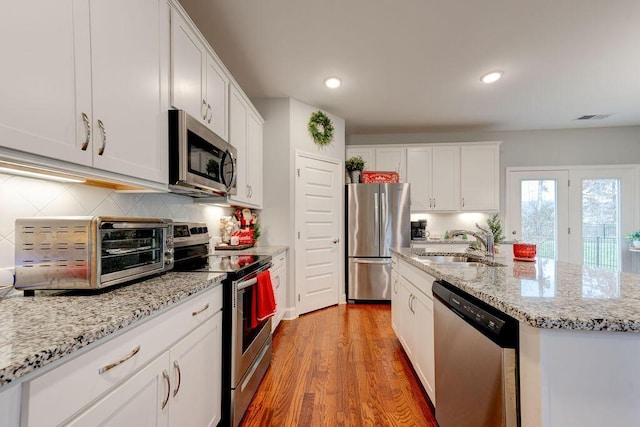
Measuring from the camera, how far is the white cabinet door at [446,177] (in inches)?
171

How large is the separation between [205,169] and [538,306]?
5.83 feet

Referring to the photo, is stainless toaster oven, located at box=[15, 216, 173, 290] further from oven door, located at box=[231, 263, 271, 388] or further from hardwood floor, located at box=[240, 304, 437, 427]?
hardwood floor, located at box=[240, 304, 437, 427]

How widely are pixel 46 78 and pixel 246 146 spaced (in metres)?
1.91

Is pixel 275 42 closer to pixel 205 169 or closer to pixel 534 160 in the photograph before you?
pixel 205 169

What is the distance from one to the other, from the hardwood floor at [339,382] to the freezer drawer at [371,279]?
87 cm

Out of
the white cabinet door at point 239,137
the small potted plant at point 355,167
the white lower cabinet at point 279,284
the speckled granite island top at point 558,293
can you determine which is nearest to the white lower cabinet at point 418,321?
the speckled granite island top at point 558,293

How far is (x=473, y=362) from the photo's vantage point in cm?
108

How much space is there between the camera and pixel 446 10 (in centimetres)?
205

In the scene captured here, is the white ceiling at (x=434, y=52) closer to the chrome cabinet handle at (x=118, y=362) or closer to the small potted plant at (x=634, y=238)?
the small potted plant at (x=634, y=238)

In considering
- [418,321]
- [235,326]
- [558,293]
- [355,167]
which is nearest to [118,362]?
[235,326]

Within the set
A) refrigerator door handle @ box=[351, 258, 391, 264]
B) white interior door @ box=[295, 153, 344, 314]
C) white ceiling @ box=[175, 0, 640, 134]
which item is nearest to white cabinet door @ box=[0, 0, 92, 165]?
white ceiling @ box=[175, 0, 640, 134]

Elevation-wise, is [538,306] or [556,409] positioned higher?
[538,306]

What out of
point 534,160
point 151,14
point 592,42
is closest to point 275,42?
point 151,14

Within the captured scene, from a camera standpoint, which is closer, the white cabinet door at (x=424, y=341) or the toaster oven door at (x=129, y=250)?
the toaster oven door at (x=129, y=250)
